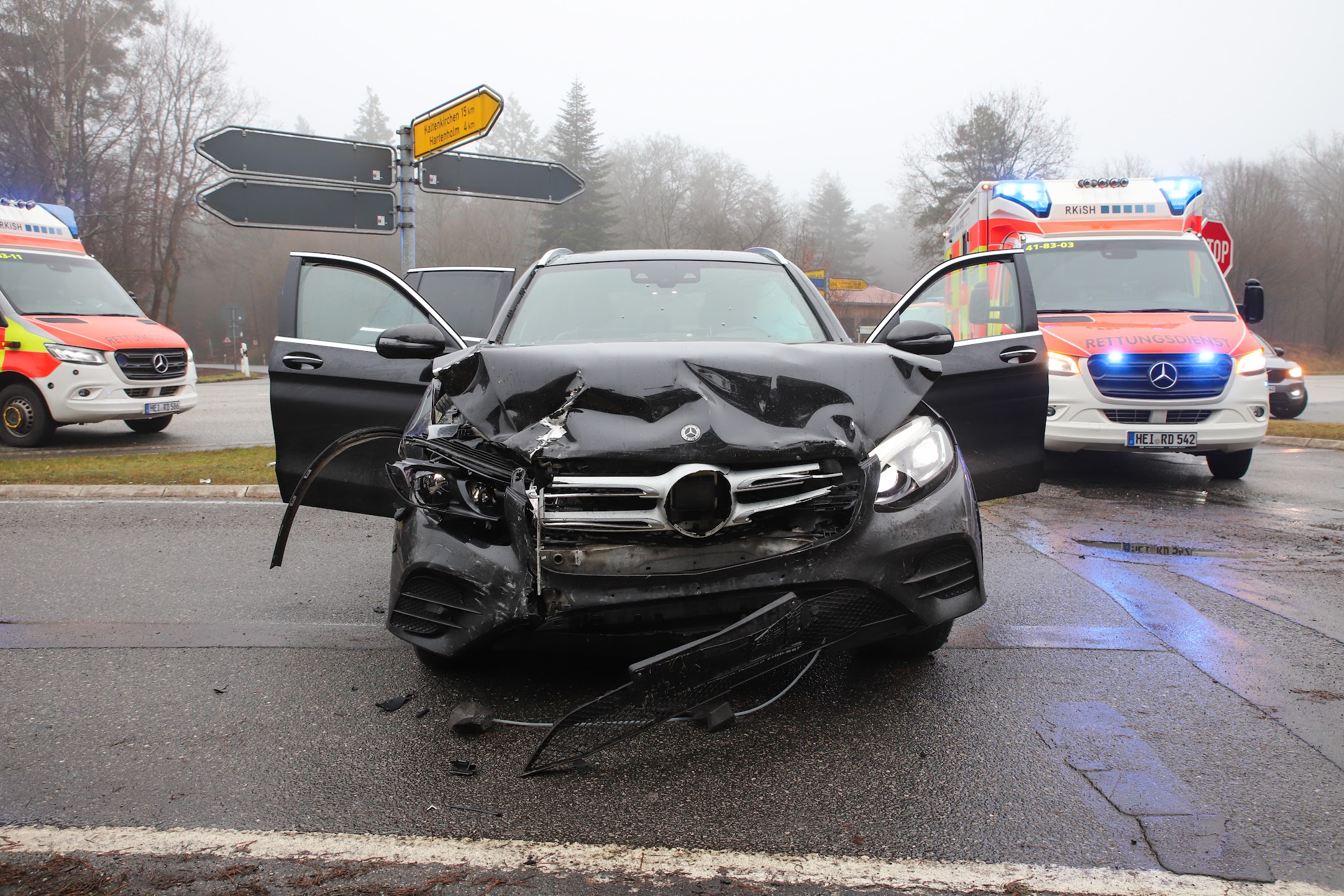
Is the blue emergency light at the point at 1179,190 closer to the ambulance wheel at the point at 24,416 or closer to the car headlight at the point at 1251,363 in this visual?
the car headlight at the point at 1251,363

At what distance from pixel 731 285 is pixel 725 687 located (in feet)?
7.75

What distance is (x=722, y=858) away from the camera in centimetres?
226

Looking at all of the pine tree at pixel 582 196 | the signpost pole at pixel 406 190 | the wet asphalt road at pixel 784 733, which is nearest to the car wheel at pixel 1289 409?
the wet asphalt road at pixel 784 733

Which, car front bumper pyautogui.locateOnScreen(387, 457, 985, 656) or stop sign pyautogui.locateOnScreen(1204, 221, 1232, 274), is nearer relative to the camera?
car front bumper pyautogui.locateOnScreen(387, 457, 985, 656)

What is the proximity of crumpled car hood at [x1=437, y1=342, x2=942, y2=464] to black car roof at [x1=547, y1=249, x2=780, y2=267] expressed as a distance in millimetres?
1682

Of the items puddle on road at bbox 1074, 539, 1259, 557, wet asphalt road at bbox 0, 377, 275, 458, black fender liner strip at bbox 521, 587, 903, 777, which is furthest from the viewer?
wet asphalt road at bbox 0, 377, 275, 458

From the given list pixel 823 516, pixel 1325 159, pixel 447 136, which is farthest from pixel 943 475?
pixel 1325 159

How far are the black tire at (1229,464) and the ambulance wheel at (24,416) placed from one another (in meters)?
12.7

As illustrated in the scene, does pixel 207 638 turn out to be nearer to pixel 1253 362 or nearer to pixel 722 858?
pixel 722 858

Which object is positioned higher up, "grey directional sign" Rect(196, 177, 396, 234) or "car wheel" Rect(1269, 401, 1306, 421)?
"grey directional sign" Rect(196, 177, 396, 234)

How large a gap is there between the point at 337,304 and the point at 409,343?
1064mm

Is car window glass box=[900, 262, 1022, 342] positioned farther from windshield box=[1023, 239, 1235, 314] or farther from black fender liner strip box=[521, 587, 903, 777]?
windshield box=[1023, 239, 1235, 314]

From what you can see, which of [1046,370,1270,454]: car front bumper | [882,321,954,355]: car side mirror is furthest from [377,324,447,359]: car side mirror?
[1046,370,1270,454]: car front bumper

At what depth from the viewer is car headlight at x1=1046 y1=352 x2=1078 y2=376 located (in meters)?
8.16
